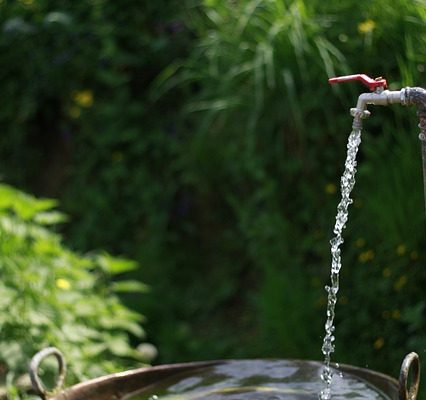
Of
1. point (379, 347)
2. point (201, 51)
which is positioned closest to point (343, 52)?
point (201, 51)

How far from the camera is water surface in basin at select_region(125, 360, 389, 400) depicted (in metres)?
2.06

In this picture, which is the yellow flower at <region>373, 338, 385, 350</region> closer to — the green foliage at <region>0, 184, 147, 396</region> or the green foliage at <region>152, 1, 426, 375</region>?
the green foliage at <region>152, 1, 426, 375</region>

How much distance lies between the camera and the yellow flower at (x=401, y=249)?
321 centimetres

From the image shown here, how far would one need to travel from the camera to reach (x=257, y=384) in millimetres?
2152

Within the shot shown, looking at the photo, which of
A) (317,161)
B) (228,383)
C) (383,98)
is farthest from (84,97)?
(383,98)

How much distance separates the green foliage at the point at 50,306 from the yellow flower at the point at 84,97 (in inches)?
70.0

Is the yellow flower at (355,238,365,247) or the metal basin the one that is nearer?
the metal basin

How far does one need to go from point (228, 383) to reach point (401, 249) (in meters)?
1.27

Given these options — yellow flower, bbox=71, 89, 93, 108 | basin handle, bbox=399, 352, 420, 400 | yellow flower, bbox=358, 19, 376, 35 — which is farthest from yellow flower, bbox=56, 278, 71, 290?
yellow flower, bbox=71, 89, 93, 108

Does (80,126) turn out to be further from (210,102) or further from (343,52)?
(343,52)

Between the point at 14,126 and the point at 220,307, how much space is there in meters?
1.88

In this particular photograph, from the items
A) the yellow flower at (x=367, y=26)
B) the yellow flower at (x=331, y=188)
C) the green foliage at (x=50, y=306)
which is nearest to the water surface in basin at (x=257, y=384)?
the green foliage at (x=50, y=306)

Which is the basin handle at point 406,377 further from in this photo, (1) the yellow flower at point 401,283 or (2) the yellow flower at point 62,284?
(2) the yellow flower at point 62,284

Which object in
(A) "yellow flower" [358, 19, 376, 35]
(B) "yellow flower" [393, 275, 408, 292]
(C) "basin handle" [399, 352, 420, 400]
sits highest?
(A) "yellow flower" [358, 19, 376, 35]
